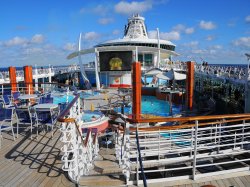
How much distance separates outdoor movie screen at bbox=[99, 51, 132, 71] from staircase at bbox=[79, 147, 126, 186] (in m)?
19.5

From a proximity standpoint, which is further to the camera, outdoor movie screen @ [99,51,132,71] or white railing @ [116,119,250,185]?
outdoor movie screen @ [99,51,132,71]

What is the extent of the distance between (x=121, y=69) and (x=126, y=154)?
21.4m

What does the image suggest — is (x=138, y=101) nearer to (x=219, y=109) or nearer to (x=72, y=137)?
(x=219, y=109)

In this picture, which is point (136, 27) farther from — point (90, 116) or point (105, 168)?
point (105, 168)

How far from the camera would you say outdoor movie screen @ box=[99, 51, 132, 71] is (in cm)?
2481

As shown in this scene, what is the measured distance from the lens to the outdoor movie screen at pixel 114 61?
24.8 m

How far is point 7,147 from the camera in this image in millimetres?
5324

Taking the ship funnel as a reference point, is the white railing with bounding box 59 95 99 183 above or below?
below

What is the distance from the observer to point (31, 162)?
4520 millimetres

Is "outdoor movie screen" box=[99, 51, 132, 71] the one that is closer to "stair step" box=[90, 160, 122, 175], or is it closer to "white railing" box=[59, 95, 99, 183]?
"stair step" box=[90, 160, 122, 175]

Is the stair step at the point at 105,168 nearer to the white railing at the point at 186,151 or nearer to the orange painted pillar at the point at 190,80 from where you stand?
the white railing at the point at 186,151

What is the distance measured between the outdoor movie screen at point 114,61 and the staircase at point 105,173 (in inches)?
767

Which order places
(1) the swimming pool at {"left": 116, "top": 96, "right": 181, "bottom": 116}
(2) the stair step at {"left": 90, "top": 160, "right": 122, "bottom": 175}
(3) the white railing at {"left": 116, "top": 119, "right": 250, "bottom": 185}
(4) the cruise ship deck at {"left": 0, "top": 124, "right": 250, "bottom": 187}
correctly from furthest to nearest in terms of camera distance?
1. (1) the swimming pool at {"left": 116, "top": 96, "right": 181, "bottom": 116}
2. (2) the stair step at {"left": 90, "top": 160, "right": 122, "bottom": 175}
3. (3) the white railing at {"left": 116, "top": 119, "right": 250, "bottom": 185}
4. (4) the cruise ship deck at {"left": 0, "top": 124, "right": 250, "bottom": 187}

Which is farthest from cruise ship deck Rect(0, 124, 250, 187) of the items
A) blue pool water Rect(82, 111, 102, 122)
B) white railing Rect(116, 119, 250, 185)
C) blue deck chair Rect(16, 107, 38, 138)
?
blue pool water Rect(82, 111, 102, 122)
